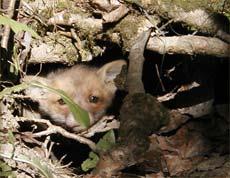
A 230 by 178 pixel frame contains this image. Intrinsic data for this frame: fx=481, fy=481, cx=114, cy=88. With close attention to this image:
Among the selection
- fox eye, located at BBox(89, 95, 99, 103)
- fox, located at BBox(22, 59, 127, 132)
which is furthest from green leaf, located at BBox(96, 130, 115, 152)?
fox eye, located at BBox(89, 95, 99, 103)

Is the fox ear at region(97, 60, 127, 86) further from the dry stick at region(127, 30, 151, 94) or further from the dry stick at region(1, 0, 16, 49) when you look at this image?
the dry stick at region(1, 0, 16, 49)

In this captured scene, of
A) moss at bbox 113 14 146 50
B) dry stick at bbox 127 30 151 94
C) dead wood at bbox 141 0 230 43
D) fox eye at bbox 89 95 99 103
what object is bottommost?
fox eye at bbox 89 95 99 103

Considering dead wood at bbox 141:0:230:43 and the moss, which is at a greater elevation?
dead wood at bbox 141:0:230:43

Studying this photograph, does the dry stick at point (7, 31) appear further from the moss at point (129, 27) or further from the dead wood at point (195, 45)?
the dead wood at point (195, 45)

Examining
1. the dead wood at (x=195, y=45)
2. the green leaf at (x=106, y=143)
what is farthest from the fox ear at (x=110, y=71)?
the green leaf at (x=106, y=143)

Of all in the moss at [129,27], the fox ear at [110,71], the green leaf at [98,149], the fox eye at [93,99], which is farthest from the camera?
the fox eye at [93,99]

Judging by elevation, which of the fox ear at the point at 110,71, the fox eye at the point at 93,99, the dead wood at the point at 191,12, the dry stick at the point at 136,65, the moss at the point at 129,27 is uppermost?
the dead wood at the point at 191,12

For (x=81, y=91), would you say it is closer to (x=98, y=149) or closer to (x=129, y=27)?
(x=129, y=27)
